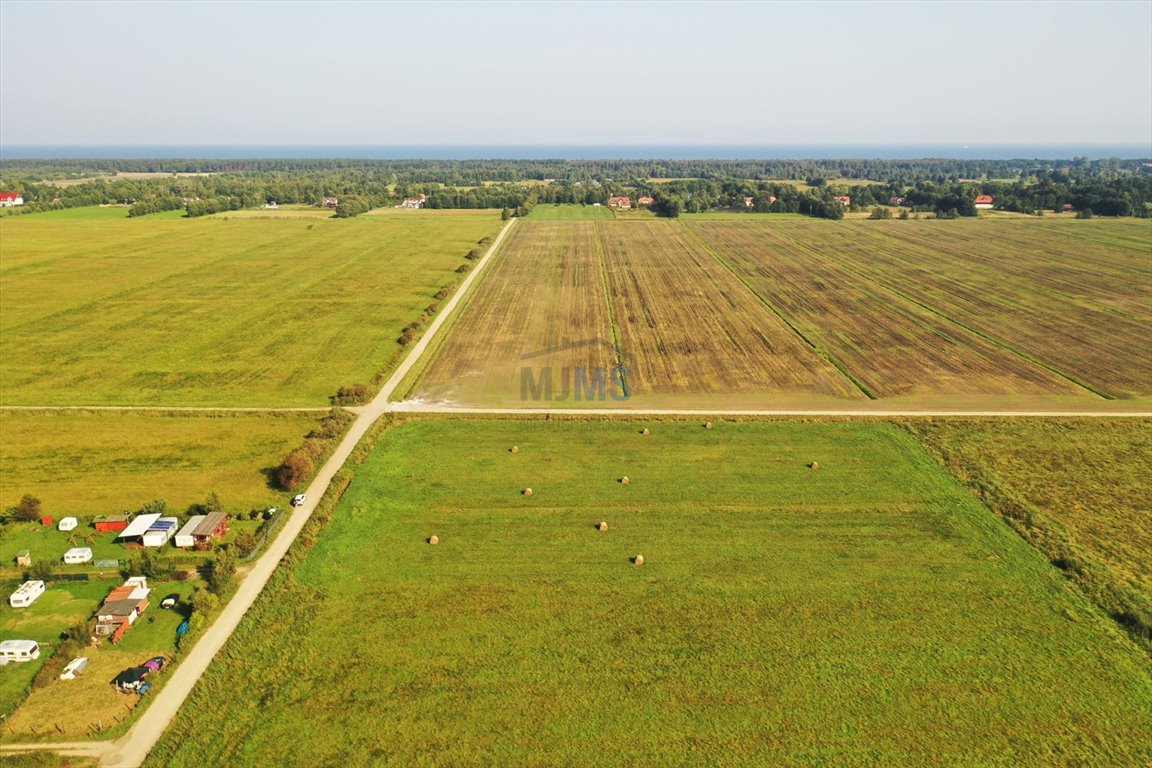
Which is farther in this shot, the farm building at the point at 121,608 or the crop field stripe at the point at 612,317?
the crop field stripe at the point at 612,317

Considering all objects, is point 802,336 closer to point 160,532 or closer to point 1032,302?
point 1032,302

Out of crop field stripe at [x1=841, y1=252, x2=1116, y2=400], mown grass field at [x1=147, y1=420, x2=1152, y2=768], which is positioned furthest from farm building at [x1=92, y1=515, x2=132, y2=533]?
crop field stripe at [x1=841, y1=252, x2=1116, y2=400]

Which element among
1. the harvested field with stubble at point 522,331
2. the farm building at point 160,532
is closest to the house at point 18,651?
the farm building at point 160,532

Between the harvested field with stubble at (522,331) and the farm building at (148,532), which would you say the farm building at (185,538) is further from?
the harvested field with stubble at (522,331)

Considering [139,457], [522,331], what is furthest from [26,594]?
[522,331]

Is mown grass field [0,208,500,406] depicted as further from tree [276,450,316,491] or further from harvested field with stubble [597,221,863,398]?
harvested field with stubble [597,221,863,398]

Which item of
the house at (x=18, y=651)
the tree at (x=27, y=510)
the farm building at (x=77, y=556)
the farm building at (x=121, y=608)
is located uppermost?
the tree at (x=27, y=510)

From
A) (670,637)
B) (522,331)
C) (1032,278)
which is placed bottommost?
(670,637)
